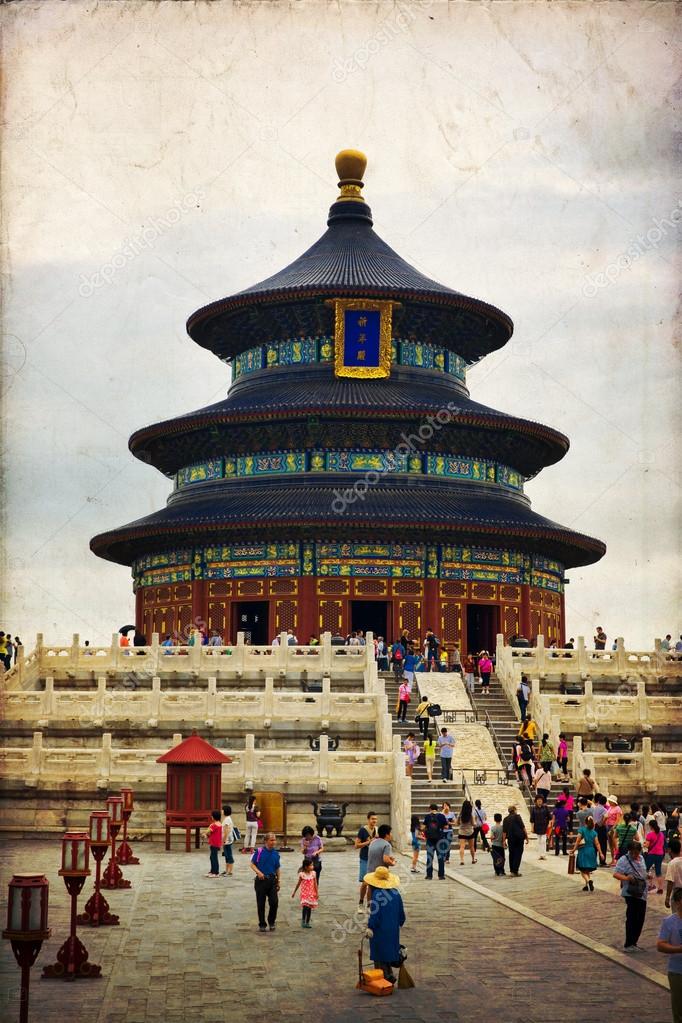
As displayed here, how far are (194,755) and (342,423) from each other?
92.9 ft

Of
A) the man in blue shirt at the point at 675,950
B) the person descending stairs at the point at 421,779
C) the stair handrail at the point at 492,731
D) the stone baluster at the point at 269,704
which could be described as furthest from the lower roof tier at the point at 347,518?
the man in blue shirt at the point at 675,950

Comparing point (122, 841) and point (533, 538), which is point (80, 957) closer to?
point (122, 841)

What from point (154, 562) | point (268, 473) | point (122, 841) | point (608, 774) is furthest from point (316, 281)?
point (122, 841)

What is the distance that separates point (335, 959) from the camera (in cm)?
1912

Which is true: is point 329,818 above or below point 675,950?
above

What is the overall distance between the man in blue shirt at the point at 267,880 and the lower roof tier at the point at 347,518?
31.6m

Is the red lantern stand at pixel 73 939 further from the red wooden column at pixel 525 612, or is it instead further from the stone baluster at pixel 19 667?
the red wooden column at pixel 525 612

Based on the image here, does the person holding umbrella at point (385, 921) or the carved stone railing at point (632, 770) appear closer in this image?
the person holding umbrella at point (385, 921)

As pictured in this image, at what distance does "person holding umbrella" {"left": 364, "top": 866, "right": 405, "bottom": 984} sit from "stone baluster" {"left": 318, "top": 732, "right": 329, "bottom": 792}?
14423 millimetres

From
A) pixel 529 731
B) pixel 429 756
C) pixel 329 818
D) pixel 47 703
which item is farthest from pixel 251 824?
pixel 529 731

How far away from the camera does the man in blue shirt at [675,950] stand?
14219 millimetres

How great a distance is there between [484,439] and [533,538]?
4906mm

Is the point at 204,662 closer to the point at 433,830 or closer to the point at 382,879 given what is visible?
the point at 433,830

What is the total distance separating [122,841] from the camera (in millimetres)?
28281
